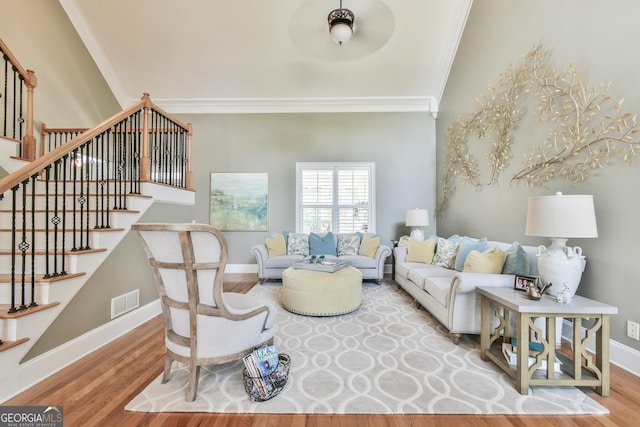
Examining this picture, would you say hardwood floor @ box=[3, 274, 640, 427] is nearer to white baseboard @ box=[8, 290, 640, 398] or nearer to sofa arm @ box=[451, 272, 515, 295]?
white baseboard @ box=[8, 290, 640, 398]

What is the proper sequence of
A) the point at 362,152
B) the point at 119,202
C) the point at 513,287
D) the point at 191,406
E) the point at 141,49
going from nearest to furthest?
the point at 191,406
the point at 513,287
the point at 119,202
the point at 141,49
the point at 362,152

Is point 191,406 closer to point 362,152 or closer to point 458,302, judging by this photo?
point 458,302

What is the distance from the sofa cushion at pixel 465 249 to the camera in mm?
3166

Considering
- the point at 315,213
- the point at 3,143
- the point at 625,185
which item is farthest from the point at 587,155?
the point at 3,143

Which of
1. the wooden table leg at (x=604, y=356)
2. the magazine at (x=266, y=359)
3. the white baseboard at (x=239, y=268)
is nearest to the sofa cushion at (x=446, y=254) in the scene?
the wooden table leg at (x=604, y=356)

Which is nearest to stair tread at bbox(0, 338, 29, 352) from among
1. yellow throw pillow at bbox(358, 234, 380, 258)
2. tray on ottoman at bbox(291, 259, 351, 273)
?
tray on ottoman at bbox(291, 259, 351, 273)

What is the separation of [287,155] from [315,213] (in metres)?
1.39

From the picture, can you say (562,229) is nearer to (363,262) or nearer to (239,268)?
(363,262)

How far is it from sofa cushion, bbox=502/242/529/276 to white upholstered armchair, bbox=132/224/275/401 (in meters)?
2.39

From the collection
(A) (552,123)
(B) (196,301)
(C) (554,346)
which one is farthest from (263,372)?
(A) (552,123)

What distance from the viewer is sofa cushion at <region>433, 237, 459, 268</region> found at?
351 centimetres

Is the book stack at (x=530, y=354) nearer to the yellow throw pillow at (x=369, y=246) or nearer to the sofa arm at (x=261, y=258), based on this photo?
the yellow throw pillow at (x=369, y=246)

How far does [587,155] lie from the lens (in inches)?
90.8

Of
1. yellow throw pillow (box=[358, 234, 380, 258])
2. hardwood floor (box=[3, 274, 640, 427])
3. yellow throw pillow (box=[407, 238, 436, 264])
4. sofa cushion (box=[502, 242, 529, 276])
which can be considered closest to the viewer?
hardwood floor (box=[3, 274, 640, 427])
